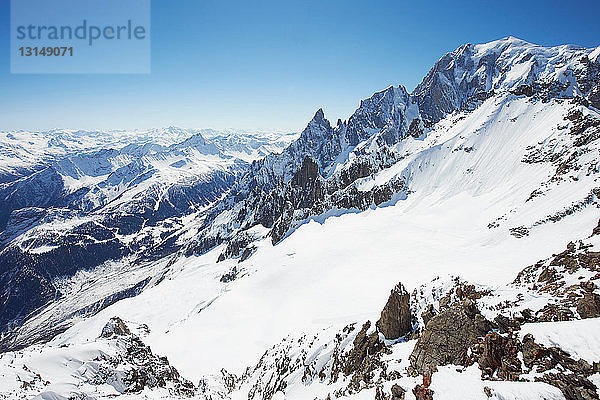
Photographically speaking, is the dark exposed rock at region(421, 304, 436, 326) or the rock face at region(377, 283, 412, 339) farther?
the rock face at region(377, 283, 412, 339)

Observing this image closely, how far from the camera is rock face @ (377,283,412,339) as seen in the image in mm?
26359

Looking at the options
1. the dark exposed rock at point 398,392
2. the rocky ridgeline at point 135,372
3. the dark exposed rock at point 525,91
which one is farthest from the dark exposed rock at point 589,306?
the dark exposed rock at point 525,91

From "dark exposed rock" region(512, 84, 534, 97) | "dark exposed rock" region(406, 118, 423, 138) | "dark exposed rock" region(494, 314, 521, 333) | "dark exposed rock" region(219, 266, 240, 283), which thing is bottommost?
"dark exposed rock" region(219, 266, 240, 283)

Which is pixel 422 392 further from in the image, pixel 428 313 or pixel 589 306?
pixel 428 313

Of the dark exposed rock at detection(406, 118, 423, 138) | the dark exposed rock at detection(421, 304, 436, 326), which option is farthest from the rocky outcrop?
the dark exposed rock at detection(406, 118, 423, 138)

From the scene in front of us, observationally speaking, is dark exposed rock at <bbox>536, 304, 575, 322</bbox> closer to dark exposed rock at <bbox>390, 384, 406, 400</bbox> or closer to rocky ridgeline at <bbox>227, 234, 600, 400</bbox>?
rocky ridgeline at <bbox>227, 234, 600, 400</bbox>

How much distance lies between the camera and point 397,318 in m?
26.5

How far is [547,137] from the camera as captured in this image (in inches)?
3302

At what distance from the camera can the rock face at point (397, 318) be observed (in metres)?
26.4

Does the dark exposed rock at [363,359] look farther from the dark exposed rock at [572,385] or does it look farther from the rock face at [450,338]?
the dark exposed rock at [572,385]

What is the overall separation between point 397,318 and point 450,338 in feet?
26.1

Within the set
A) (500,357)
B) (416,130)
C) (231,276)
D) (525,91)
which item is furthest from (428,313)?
(416,130)

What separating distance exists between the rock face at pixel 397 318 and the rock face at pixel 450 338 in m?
5.55

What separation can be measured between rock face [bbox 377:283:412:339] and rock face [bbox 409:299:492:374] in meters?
5.55
